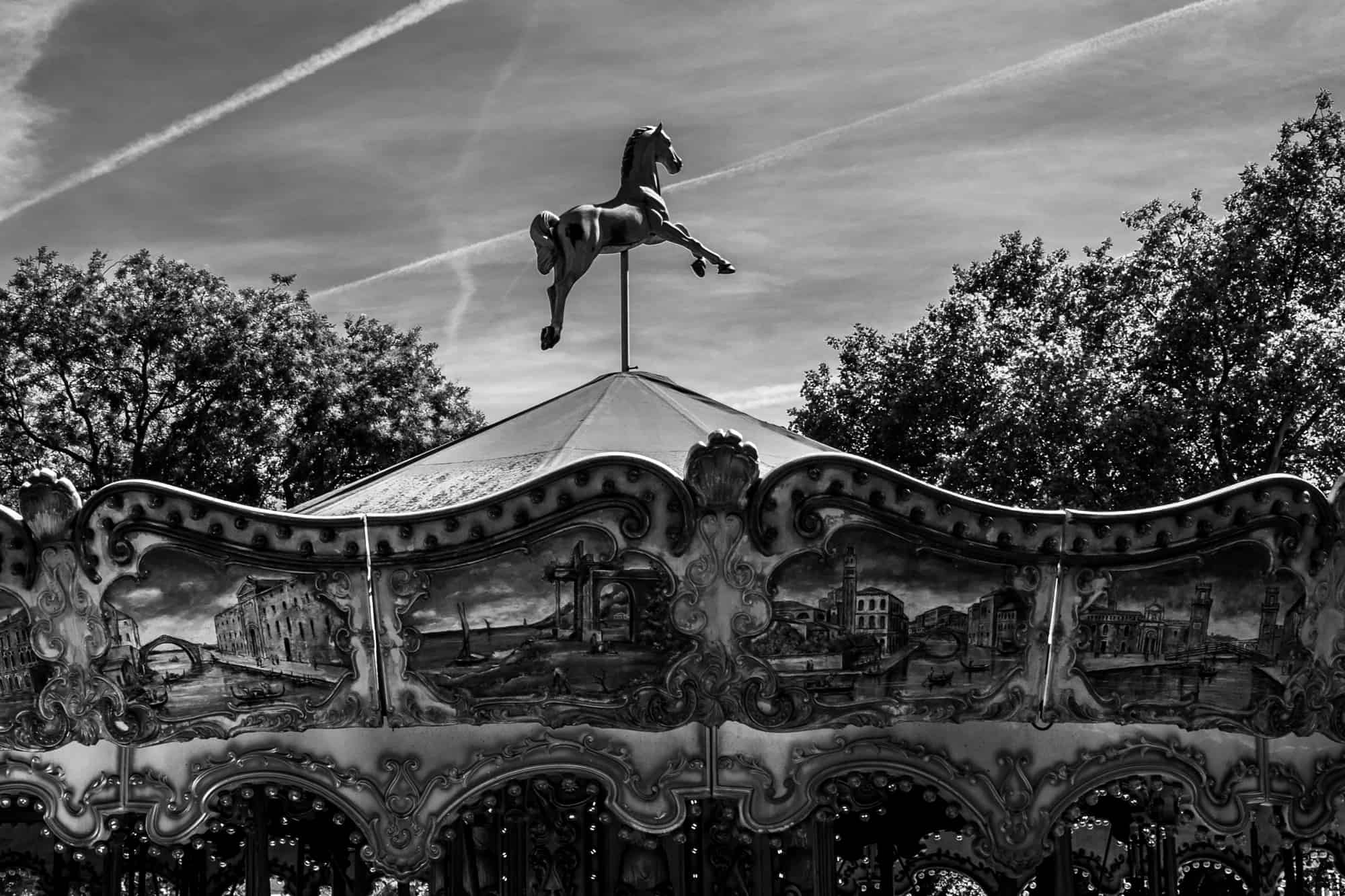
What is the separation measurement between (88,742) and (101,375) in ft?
52.4

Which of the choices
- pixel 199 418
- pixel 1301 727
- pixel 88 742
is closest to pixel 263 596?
pixel 88 742

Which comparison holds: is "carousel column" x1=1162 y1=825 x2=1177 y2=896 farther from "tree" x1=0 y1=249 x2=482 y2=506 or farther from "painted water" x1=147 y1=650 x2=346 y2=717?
"tree" x1=0 y1=249 x2=482 y2=506

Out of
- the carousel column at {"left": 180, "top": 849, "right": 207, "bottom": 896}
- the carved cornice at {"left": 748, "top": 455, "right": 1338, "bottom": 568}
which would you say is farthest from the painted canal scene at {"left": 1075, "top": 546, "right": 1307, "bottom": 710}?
the carousel column at {"left": 180, "top": 849, "right": 207, "bottom": 896}

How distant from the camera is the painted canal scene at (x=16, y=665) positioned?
6637 millimetres

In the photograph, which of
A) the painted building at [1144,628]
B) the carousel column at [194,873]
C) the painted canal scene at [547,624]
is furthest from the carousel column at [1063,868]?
the carousel column at [194,873]

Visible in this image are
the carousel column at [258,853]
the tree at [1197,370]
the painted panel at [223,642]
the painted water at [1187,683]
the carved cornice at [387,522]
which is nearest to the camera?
the carved cornice at [387,522]

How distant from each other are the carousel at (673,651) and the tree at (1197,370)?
38.6 feet

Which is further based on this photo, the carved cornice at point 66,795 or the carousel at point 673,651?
the carved cornice at point 66,795

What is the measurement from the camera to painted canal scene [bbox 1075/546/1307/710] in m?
6.64

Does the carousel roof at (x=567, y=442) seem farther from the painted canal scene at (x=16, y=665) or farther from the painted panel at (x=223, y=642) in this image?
the painted canal scene at (x=16, y=665)

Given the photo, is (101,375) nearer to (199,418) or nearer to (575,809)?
(199,418)

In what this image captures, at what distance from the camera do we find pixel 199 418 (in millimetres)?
22094

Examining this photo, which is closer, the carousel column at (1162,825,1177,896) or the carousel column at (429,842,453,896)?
the carousel column at (429,842,453,896)

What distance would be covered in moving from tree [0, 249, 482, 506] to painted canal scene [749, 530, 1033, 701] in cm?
1678
